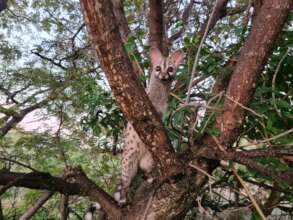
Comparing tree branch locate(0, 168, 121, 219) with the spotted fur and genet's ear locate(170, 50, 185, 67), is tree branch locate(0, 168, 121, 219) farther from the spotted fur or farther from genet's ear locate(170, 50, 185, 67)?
genet's ear locate(170, 50, 185, 67)

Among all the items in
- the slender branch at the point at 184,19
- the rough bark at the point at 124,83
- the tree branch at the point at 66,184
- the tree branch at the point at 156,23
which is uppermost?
the slender branch at the point at 184,19

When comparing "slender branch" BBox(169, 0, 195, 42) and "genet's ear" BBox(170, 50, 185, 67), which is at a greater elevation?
"slender branch" BBox(169, 0, 195, 42)

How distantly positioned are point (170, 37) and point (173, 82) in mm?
1638

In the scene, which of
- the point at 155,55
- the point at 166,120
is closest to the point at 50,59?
the point at 155,55

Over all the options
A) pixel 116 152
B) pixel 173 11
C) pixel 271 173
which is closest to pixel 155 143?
pixel 271 173

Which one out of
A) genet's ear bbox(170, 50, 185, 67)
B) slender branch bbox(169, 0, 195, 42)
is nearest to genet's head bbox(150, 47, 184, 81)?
genet's ear bbox(170, 50, 185, 67)

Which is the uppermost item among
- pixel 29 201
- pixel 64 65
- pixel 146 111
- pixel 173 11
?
pixel 173 11

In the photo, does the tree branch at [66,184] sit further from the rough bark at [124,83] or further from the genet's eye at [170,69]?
the genet's eye at [170,69]

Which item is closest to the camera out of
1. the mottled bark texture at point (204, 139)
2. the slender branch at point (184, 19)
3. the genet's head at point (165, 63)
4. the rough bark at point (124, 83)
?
the rough bark at point (124, 83)

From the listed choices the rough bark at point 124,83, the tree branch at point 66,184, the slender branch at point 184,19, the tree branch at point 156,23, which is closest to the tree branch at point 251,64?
the rough bark at point 124,83

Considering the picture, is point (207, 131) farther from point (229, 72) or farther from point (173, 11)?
point (173, 11)

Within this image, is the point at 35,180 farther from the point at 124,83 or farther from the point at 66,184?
the point at 124,83

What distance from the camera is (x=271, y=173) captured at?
74.6 inches

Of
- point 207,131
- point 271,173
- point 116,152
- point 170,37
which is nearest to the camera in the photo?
point 271,173
